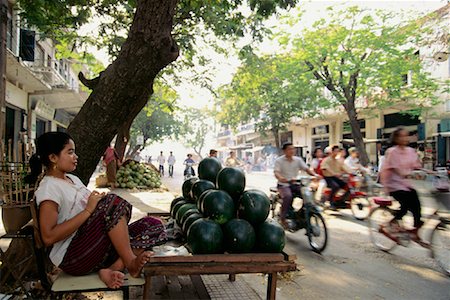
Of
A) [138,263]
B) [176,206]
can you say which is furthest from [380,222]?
[138,263]

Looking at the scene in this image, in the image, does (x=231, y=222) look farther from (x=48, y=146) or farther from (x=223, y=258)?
(x=48, y=146)

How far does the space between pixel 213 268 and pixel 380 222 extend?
3938 millimetres

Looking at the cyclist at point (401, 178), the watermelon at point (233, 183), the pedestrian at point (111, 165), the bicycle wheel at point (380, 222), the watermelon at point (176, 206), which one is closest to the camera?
the watermelon at point (233, 183)

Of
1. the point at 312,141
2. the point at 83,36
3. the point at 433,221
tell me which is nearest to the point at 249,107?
the point at 312,141

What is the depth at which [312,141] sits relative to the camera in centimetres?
3362

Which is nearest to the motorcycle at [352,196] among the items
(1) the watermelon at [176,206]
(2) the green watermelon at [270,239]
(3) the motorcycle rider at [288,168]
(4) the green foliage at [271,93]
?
(3) the motorcycle rider at [288,168]

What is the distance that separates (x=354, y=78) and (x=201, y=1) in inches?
470

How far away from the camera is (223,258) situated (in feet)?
9.31

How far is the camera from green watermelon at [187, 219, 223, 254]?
116 inches

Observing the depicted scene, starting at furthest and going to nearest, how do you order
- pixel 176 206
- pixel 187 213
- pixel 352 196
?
pixel 352 196, pixel 176 206, pixel 187 213

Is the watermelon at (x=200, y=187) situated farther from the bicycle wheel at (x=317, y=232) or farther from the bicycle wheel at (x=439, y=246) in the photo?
the bicycle wheel at (x=439, y=246)

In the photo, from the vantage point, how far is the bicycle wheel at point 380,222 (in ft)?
18.7

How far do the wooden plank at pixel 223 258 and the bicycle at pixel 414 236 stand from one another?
10.1 feet

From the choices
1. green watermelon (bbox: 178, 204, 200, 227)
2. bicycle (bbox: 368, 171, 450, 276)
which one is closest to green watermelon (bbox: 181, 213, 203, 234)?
green watermelon (bbox: 178, 204, 200, 227)
